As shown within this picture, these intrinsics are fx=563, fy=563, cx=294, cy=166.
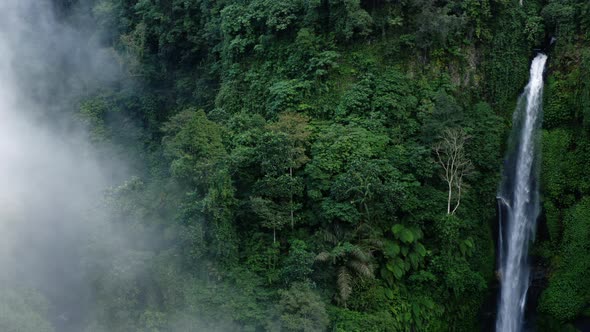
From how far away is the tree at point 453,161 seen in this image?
20312 mm

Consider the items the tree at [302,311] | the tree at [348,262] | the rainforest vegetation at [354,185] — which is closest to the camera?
the tree at [302,311]

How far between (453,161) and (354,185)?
12.6 feet

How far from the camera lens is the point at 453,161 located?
2012cm

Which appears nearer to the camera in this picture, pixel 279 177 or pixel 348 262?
pixel 348 262

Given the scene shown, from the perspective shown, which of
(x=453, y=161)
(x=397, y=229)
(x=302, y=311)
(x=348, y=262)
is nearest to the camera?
(x=302, y=311)

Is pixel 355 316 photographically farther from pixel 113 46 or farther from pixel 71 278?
pixel 113 46

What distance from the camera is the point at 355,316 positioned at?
18125 mm

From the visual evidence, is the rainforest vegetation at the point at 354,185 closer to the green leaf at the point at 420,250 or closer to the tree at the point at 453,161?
the tree at the point at 453,161

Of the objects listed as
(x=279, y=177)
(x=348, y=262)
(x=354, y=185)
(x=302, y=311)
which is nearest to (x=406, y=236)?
(x=348, y=262)

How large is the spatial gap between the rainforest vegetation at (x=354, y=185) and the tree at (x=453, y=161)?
12 cm

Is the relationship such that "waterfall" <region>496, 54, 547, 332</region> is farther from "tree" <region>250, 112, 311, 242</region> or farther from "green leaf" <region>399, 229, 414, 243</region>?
"tree" <region>250, 112, 311, 242</region>

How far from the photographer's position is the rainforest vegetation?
1809 cm

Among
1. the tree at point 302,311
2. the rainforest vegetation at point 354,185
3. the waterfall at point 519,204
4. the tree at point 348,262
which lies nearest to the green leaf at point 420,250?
the rainforest vegetation at point 354,185

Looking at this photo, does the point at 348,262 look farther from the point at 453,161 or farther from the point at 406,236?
the point at 453,161
